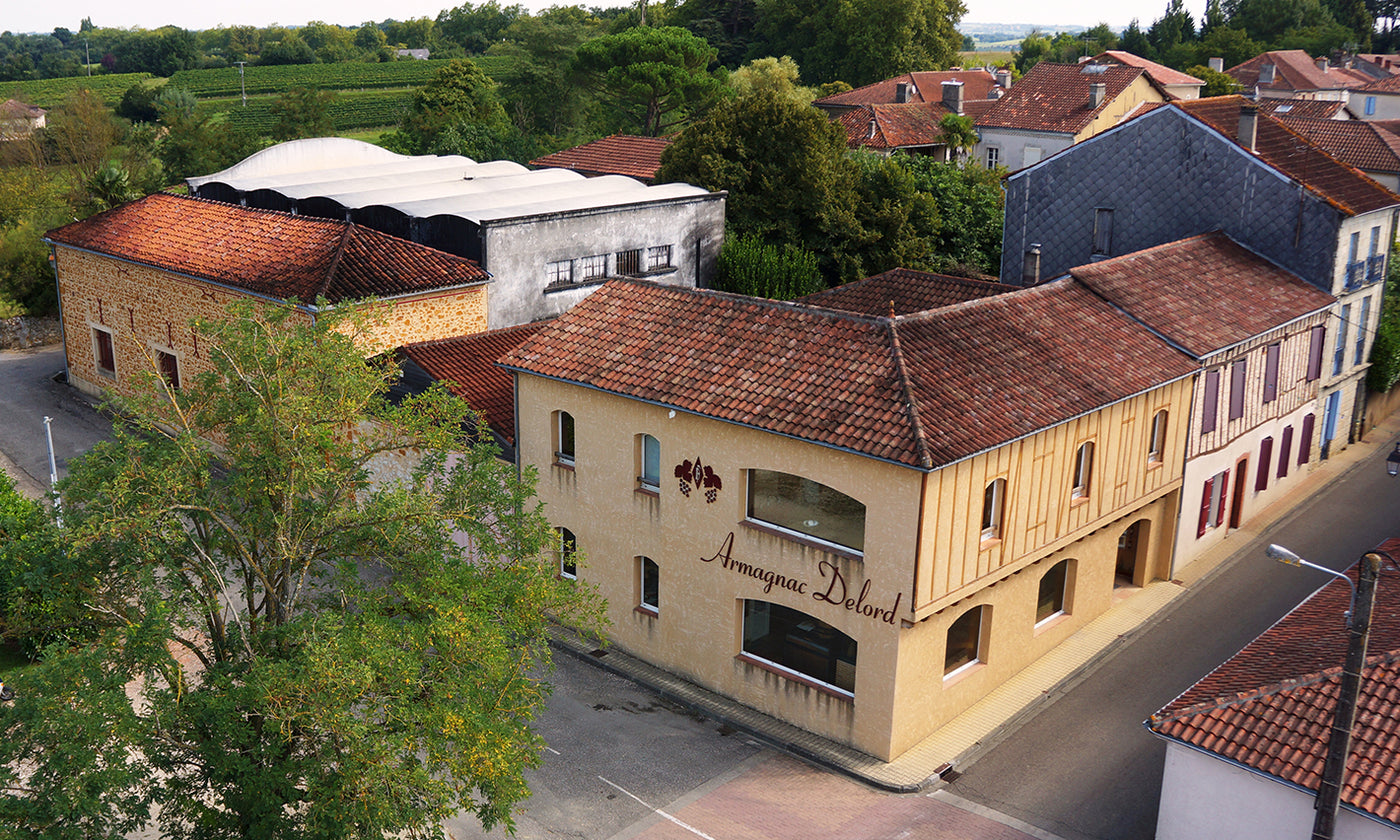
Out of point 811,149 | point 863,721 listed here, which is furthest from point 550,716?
point 811,149

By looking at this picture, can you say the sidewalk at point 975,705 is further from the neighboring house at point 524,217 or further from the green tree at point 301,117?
the green tree at point 301,117

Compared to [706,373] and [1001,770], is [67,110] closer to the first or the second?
[706,373]

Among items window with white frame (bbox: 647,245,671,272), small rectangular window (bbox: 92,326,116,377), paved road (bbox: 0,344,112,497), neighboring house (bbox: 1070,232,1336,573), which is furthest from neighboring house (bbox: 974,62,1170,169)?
paved road (bbox: 0,344,112,497)

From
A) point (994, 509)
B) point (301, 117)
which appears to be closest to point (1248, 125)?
point (994, 509)

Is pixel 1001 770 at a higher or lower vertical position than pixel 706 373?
lower

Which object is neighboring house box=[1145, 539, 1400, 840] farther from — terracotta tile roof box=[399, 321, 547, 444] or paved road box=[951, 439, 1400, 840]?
terracotta tile roof box=[399, 321, 547, 444]

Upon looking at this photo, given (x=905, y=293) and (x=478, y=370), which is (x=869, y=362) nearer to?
(x=905, y=293)

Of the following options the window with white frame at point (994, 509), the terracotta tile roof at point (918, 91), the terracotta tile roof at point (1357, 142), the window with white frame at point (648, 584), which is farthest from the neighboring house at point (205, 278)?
the terracotta tile roof at point (918, 91)
